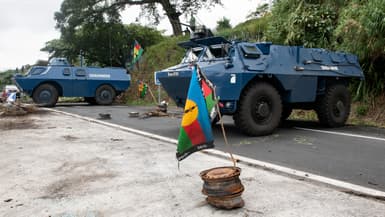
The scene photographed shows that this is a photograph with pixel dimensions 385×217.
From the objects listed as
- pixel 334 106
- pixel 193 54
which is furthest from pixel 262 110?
pixel 334 106

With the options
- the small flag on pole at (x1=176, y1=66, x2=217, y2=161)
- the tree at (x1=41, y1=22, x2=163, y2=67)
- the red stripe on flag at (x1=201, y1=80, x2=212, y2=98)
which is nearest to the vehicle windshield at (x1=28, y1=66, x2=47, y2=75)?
the tree at (x1=41, y1=22, x2=163, y2=67)

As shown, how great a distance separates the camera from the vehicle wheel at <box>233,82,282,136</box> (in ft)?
22.6

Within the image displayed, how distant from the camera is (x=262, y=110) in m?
7.07

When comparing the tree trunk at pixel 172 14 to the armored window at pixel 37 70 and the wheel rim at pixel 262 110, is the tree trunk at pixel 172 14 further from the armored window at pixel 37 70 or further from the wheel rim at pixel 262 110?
the wheel rim at pixel 262 110

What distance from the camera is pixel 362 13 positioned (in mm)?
9648

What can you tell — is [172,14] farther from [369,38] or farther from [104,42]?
[369,38]

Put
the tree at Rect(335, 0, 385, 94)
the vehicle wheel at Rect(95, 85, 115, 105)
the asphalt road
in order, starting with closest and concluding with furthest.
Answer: the asphalt road → the tree at Rect(335, 0, 385, 94) → the vehicle wheel at Rect(95, 85, 115, 105)

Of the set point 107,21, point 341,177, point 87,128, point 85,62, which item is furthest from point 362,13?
point 85,62

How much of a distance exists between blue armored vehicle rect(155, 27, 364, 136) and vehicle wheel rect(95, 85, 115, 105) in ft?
38.1

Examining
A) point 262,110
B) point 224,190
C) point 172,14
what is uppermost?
point 172,14

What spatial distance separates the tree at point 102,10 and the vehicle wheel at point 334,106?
1674cm

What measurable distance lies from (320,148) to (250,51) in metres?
2.24

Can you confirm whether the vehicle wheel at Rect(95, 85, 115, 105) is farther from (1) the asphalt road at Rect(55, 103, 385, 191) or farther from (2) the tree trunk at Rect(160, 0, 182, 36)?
(1) the asphalt road at Rect(55, 103, 385, 191)

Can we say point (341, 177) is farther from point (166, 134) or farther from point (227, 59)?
point (166, 134)
